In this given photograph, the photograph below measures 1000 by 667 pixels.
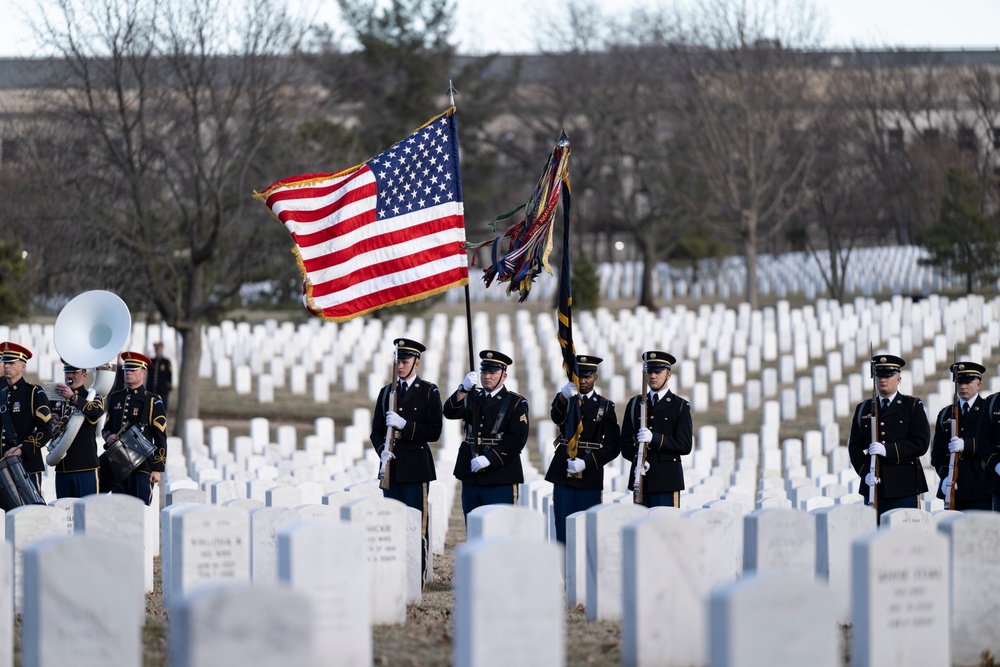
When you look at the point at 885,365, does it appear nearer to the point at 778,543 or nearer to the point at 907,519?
the point at 907,519

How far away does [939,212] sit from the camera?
34.8 m

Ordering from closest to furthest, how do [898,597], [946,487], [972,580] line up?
[898,597] → [972,580] → [946,487]

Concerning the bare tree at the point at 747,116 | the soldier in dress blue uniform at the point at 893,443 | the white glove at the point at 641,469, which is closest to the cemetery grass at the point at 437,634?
the white glove at the point at 641,469

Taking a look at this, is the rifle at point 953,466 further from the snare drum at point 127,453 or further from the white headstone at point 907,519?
the snare drum at point 127,453

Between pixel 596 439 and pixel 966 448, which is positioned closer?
pixel 596 439

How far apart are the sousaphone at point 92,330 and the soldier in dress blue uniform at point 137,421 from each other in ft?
0.63

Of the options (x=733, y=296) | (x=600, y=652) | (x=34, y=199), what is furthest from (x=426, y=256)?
(x=733, y=296)

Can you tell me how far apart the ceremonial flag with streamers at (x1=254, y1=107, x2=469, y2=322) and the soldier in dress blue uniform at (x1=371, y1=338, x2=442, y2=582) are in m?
0.45

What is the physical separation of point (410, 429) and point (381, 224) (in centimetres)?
134

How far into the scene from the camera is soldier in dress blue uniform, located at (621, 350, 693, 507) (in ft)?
28.8

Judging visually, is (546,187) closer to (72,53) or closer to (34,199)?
(72,53)

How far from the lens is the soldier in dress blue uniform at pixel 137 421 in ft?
34.2

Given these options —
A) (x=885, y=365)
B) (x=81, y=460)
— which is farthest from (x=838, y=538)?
(x=81, y=460)

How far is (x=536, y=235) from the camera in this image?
348 inches
